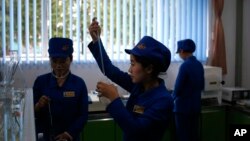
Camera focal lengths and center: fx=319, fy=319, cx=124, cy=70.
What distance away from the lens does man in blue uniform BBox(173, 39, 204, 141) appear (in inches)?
134

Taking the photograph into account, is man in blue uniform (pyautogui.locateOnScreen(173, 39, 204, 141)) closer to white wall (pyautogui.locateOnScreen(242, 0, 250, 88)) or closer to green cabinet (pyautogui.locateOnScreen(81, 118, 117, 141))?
green cabinet (pyautogui.locateOnScreen(81, 118, 117, 141))

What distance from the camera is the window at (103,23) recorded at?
131 inches

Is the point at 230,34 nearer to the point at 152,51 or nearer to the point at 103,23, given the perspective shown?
the point at 103,23

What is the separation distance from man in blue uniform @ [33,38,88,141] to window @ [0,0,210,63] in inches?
47.9

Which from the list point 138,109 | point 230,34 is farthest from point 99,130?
point 230,34

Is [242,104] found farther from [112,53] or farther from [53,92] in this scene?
[53,92]

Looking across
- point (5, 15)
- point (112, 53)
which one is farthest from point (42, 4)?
point (112, 53)

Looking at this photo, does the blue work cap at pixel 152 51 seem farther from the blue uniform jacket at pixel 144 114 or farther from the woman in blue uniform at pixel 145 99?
the blue uniform jacket at pixel 144 114

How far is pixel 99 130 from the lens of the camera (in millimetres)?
3299

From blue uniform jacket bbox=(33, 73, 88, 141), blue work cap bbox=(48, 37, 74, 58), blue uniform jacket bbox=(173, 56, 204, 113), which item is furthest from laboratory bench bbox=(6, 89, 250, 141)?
blue work cap bbox=(48, 37, 74, 58)

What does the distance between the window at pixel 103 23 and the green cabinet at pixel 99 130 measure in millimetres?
772

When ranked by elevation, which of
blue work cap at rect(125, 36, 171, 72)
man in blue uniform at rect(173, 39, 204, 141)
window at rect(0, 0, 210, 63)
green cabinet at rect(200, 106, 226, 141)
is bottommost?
green cabinet at rect(200, 106, 226, 141)

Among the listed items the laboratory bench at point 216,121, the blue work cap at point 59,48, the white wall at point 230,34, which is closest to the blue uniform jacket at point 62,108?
the blue work cap at point 59,48

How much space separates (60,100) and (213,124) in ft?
7.81
